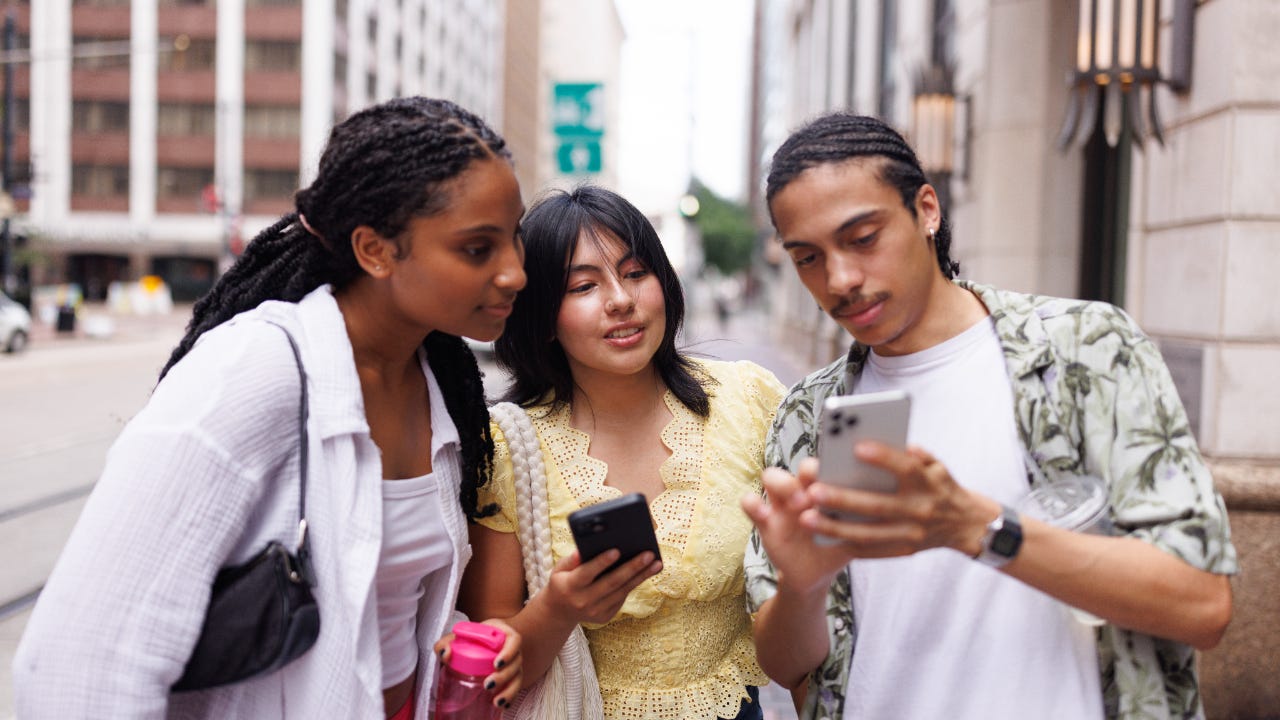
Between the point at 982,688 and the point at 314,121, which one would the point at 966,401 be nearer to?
the point at 982,688

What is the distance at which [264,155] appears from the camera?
47531mm

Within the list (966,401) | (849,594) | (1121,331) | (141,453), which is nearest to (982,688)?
(849,594)

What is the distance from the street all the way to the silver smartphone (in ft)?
5.43

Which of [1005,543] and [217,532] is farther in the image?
[217,532]

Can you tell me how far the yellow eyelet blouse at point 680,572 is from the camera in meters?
2.40

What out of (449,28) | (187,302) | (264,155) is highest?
(449,28)

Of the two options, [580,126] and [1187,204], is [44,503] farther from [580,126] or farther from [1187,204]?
[580,126]

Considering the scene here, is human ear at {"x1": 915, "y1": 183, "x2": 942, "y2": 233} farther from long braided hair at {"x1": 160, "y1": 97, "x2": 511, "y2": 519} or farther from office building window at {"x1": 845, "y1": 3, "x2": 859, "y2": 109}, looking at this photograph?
office building window at {"x1": 845, "y1": 3, "x2": 859, "y2": 109}

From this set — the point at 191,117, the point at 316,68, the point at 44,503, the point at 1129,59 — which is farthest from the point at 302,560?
the point at 191,117

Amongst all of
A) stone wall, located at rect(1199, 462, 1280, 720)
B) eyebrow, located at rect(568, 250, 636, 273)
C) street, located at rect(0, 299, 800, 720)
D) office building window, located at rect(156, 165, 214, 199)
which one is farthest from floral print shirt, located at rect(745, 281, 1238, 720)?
office building window, located at rect(156, 165, 214, 199)

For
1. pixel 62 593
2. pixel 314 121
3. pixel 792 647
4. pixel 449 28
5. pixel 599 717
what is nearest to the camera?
pixel 62 593

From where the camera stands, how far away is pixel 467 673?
2.00 m

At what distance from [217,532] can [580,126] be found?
12987 millimetres

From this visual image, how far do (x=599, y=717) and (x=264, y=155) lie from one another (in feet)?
163
